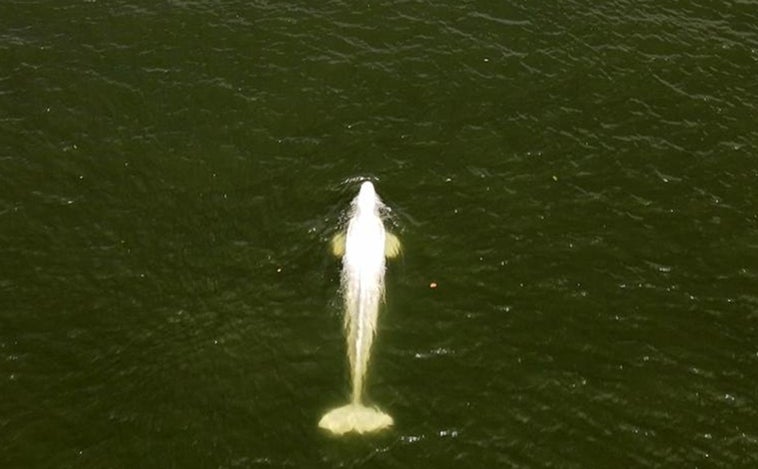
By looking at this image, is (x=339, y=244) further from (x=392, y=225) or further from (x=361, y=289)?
(x=361, y=289)

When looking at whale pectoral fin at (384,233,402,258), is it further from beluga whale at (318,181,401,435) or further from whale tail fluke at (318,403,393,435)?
whale tail fluke at (318,403,393,435)

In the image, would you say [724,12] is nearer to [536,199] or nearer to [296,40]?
[536,199]

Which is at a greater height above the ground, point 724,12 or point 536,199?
point 724,12

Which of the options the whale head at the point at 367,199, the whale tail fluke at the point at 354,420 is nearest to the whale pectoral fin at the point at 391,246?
the whale head at the point at 367,199

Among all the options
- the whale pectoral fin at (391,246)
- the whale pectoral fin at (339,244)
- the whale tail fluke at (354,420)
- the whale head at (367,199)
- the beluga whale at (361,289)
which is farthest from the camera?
the whale head at (367,199)

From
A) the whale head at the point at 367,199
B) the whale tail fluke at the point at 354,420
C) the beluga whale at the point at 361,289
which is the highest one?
the whale head at the point at 367,199

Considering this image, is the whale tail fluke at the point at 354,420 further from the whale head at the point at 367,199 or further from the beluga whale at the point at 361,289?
the whale head at the point at 367,199

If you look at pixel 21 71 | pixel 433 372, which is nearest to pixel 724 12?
pixel 433 372

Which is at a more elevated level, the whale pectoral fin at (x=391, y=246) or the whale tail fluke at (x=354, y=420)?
the whale pectoral fin at (x=391, y=246)
